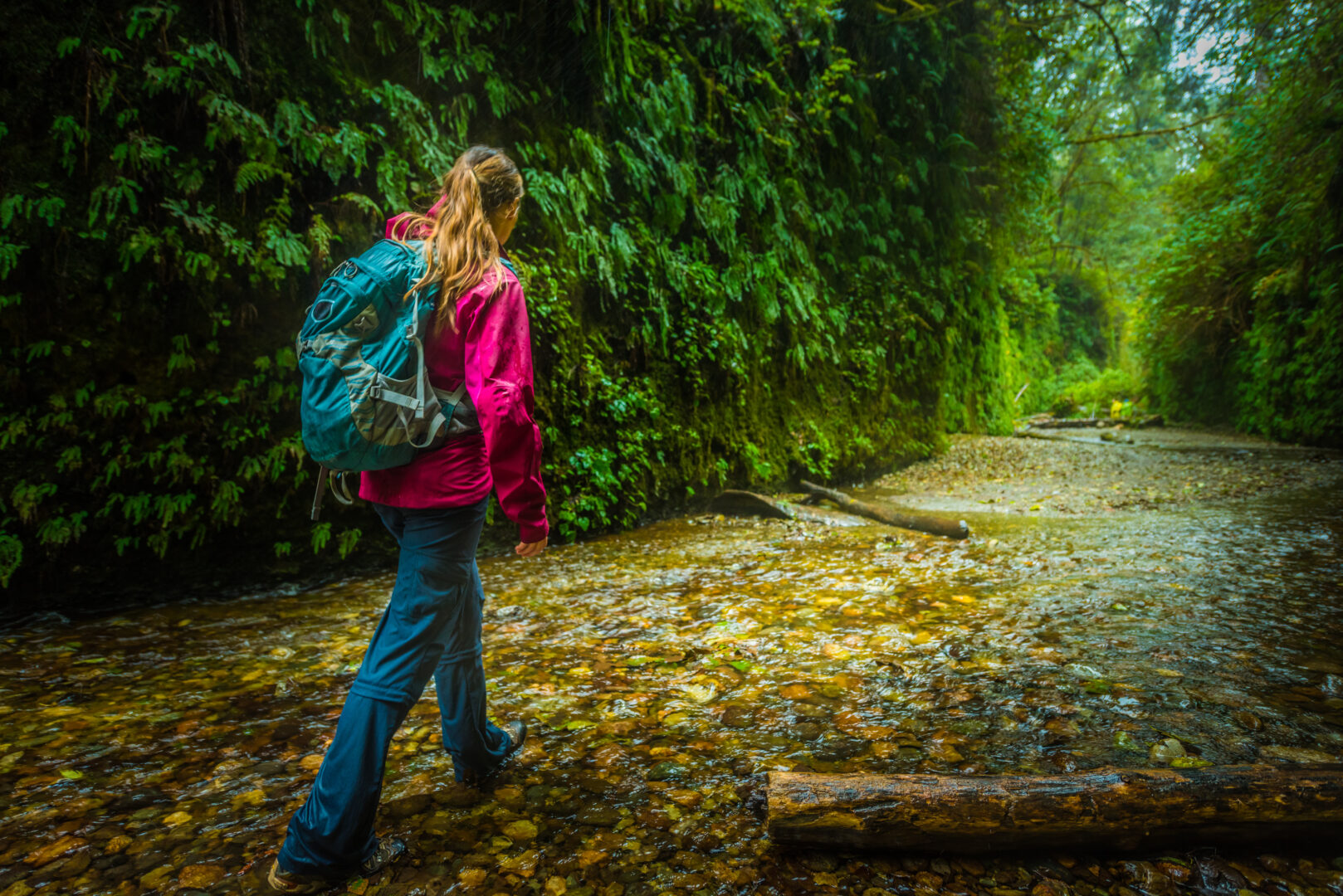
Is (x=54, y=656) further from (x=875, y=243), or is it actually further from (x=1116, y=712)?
(x=875, y=243)

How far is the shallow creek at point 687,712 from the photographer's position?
170 centimetres

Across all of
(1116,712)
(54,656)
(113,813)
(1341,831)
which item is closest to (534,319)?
(54,656)

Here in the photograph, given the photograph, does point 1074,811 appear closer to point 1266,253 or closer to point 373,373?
point 373,373

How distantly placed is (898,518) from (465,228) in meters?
5.40

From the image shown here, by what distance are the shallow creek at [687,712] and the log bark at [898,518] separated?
3.17 ft

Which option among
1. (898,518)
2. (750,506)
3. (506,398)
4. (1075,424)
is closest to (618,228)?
(750,506)

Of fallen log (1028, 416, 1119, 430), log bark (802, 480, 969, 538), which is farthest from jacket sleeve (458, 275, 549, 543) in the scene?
fallen log (1028, 416, 1119, 430)

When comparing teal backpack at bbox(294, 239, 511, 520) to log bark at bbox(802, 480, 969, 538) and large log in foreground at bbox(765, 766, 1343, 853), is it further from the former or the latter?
log bark at bbox(802, 480, 969, 538)

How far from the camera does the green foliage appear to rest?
900 cm

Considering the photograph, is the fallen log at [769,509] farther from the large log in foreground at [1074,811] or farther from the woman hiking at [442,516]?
the woman hiking at [442,516]

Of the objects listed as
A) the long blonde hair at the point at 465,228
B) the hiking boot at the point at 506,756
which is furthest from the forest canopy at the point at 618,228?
the long blonde hair at the point at 465,228

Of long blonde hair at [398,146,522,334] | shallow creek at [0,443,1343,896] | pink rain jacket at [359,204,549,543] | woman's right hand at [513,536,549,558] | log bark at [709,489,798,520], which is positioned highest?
long blonde hair at [398,146,522,334]

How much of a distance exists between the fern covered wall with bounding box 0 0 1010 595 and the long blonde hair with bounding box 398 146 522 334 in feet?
9.60

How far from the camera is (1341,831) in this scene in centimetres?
161
